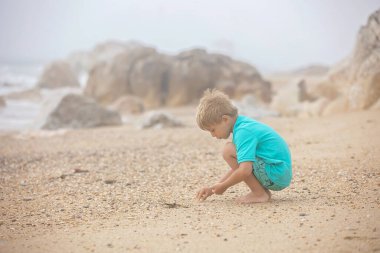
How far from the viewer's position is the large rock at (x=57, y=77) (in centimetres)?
2929

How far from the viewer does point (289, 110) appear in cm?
1341

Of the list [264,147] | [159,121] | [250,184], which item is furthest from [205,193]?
[159,121]

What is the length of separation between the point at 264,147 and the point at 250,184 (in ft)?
1.17

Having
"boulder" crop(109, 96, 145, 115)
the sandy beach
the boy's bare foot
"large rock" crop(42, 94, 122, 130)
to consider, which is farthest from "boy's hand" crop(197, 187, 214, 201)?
"boulder" crop(109, 96, 145, 115)

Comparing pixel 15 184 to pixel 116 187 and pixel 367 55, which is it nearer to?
pixel 116 187

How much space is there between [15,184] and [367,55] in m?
7.57

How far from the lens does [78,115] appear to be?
12.4 meters

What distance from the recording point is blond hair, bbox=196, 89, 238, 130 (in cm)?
392

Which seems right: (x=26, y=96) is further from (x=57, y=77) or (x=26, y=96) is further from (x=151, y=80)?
(x=57, y=77)

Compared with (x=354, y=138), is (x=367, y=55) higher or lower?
higher

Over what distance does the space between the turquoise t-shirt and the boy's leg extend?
89 millimetres

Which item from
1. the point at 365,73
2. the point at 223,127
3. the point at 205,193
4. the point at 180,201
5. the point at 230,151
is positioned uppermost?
the point at 365,73

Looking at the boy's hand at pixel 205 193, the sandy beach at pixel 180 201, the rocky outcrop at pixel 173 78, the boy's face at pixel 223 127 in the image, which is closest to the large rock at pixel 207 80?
the rocky outcrop at pixel 173 78

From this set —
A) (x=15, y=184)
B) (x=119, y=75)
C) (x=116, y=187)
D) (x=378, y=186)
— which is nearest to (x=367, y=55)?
(x=378, y=186)
